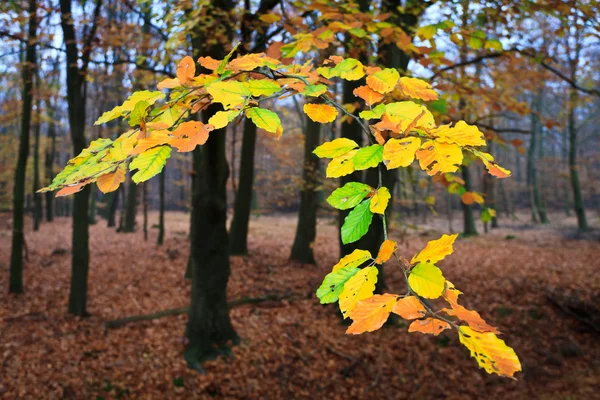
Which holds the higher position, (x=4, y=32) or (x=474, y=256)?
(x=4, y=32)

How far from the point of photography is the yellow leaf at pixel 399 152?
0.87 m

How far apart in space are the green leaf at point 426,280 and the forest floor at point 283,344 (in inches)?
162

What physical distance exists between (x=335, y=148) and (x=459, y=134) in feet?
1.10

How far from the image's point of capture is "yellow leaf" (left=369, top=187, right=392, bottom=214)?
2.87 ft

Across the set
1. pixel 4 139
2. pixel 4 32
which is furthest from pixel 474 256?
pixel 4 139

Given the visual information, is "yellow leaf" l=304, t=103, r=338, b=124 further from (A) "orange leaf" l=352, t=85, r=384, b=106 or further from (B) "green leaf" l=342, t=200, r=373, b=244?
(B) "green leaf" l=342, t=200, r=373, b=244

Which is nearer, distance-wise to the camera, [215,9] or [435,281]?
[435,281]

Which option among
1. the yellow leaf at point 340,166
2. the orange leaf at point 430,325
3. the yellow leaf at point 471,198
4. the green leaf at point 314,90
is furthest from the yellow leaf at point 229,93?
the yellow leaf at point 471,198

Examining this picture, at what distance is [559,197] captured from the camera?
33.2 m

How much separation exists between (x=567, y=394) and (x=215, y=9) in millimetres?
6382

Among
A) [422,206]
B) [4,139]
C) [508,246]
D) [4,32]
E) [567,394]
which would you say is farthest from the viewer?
[422,206]

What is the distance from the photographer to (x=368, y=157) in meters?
0.95

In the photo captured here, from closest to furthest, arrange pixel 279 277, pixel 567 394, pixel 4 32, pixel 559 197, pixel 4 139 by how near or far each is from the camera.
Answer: pixel 567 394
pixel 4 32
pixel 279 277
pixel 4 139
pixel 559 197

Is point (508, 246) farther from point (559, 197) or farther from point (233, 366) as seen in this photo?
point (559, 197)
